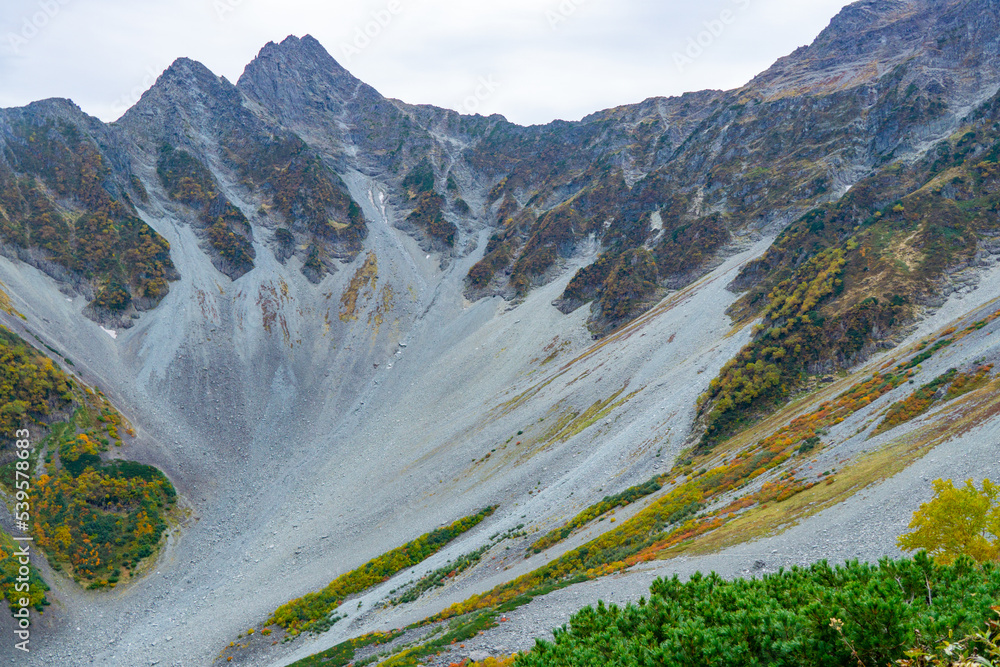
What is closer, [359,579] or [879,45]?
[359,579]

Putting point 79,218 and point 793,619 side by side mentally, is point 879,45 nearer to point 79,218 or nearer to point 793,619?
point 793,619

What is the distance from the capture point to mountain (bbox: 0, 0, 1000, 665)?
101 ft

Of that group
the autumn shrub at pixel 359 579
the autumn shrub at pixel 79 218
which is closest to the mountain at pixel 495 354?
the autumn shrub at pixel 359 579

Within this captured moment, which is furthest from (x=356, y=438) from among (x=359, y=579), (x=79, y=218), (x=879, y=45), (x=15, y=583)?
(x=879, y=45)

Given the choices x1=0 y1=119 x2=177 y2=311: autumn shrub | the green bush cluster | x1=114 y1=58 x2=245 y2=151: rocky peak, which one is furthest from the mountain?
the green bush cluster

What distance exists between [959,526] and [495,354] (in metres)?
77.6

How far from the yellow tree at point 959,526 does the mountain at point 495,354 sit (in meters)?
5.07

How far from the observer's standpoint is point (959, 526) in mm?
14445

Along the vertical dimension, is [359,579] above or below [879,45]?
below

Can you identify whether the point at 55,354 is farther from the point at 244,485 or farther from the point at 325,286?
the point at 325,286

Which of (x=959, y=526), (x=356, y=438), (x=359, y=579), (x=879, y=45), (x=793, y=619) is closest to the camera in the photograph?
(x=793, y=619)

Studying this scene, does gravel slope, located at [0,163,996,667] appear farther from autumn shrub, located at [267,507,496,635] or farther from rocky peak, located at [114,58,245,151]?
rocky peak, located at [114,58,245,151]

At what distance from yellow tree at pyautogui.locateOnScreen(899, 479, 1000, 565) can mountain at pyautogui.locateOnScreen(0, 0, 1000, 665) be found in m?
5.07

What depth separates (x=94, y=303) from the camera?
82.6 m
